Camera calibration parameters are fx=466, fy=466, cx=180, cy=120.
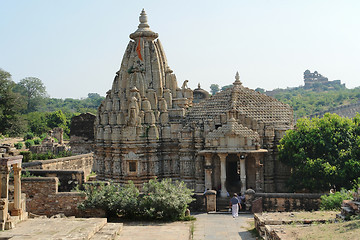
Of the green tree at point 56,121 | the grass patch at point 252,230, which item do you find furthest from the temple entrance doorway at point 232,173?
the green tree at point 56,121

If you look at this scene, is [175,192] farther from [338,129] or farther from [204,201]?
[338,129]

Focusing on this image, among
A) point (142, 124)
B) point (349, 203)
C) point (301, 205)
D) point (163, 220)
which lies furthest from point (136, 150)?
point (349, 203)

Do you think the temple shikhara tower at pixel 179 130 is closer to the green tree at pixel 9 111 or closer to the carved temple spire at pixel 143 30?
the carved temple spire at pixel 143 30

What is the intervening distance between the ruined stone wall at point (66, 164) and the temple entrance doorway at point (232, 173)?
37.8 ft

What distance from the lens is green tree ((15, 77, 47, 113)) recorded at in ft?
395

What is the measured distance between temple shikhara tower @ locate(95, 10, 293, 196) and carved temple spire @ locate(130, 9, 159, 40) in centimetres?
6

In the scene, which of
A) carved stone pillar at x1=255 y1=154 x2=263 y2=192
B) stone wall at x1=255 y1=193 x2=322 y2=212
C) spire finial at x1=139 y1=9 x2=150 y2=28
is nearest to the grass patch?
stone wall at x1=255 y1=193 x2=322 y2=212

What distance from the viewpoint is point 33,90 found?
124 metres

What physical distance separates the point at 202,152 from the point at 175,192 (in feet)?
18.1

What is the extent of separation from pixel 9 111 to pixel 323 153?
1346 inches

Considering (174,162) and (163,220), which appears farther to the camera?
(174,162)

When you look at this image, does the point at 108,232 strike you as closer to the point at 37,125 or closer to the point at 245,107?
the point at 245,107

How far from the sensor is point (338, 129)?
22.4 metres

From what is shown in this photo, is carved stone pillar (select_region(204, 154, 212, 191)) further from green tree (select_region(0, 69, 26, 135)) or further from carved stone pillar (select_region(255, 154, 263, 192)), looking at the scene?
green tree (select_region(0, 69, 26, 135))
